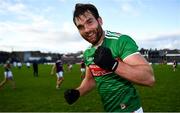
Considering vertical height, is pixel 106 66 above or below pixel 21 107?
above

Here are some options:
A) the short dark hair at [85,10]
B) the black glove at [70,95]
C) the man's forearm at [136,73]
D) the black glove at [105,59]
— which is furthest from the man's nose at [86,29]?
the black glove at [70,95]

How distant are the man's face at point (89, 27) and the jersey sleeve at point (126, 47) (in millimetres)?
279

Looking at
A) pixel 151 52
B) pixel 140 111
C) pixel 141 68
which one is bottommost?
pixel 151 52

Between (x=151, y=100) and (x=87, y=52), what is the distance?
1049cm

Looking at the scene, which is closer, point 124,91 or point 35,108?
point 124,91

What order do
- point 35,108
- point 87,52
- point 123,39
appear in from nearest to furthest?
point 123,39
point 87,52
point 35,108

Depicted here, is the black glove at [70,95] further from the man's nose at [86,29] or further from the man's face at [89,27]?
the man's nose at [86,29]

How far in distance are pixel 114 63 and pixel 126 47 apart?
394 mm

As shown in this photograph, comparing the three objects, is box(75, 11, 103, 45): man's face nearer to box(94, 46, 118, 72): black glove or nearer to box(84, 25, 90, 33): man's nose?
box(84, 25, 90, 33): man's nose

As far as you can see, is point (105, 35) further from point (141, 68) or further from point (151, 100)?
point (151, 100)

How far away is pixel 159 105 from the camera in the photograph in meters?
12.7

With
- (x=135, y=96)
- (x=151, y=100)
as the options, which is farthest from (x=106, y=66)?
(x=151, y=100)

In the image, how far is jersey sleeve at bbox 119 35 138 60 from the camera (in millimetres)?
3492

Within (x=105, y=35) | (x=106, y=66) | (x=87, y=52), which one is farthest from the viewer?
(x=87, y=52)
